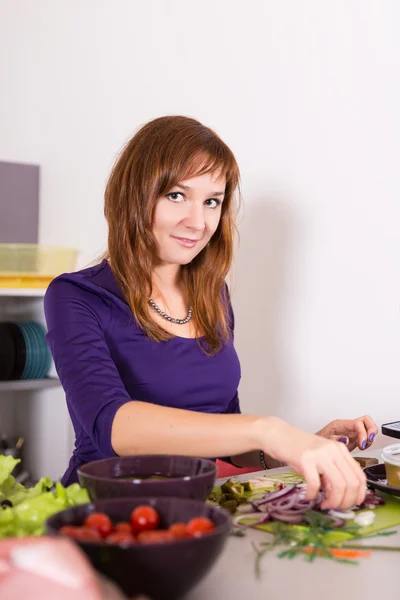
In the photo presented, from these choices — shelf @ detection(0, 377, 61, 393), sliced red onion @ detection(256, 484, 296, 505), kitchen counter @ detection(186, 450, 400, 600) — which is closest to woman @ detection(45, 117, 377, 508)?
sliced red onion @ detection(256, 484, 296, 505)

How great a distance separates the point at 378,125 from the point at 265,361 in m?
0.78

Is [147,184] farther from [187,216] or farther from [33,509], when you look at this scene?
[33,509]

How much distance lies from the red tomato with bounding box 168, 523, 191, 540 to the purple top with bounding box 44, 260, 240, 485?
1.92 ft

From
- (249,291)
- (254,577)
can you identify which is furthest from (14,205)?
(254,577)

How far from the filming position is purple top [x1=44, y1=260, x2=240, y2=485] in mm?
1459

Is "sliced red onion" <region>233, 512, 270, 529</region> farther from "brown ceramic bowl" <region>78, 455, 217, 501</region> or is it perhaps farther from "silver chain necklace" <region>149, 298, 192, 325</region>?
"silver chain necklace" <region>149, 298, 192, 325</region>

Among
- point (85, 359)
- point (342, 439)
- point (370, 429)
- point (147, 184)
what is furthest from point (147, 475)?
point (147, 184)

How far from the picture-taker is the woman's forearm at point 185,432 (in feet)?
3.91

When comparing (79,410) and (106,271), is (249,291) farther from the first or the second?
(79,410)

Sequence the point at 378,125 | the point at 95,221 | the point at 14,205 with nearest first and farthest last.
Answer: the point at 378,125 < the point at 95,221 < the point at 14,205

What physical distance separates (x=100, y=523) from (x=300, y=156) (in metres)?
1.68

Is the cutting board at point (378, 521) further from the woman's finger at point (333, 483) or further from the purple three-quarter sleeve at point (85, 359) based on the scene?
the purple three-quarter sleeve at point (85, 359)

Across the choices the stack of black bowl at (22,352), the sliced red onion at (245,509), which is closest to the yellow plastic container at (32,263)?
the stack of black bowl at (22,352)

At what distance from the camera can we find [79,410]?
1.38m
